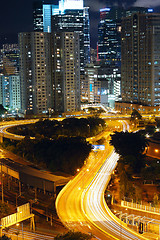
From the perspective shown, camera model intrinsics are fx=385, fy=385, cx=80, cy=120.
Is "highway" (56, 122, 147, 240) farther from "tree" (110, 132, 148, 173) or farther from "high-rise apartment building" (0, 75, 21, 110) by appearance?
"high-rise apartment building" (0, 75, 21, 110)

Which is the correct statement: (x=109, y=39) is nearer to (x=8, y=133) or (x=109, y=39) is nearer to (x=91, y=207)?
(x=8, y=133)

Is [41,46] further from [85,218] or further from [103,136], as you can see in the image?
[85,218]

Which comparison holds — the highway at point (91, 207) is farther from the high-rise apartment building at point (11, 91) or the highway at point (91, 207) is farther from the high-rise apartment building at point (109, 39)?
the high-rise apartment building at point (109, 39)

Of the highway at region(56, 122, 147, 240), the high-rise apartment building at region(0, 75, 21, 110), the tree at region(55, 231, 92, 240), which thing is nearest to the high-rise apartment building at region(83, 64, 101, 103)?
the high-rise apartment building at region(0, 75, 21, 110)

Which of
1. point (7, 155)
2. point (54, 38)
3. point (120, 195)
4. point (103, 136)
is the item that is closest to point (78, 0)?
point (54, 38)

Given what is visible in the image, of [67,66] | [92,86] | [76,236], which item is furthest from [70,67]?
[76,236]

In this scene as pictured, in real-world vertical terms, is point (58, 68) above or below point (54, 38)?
below
